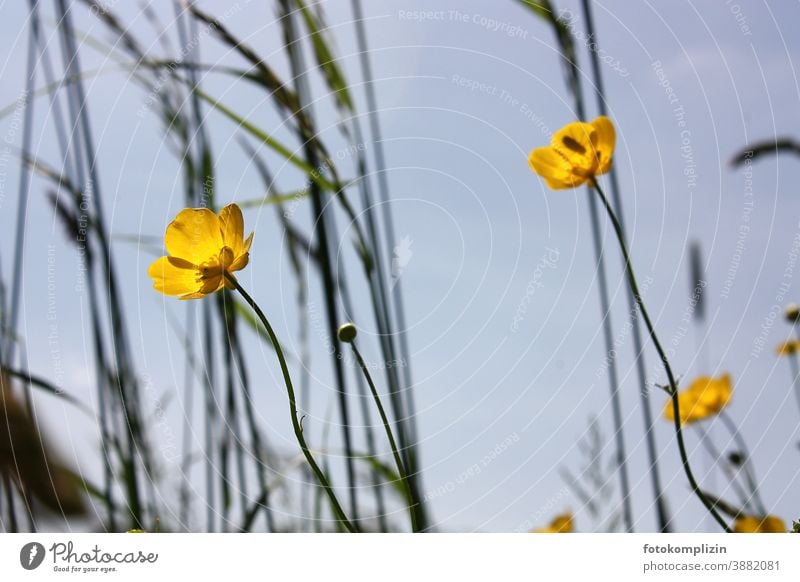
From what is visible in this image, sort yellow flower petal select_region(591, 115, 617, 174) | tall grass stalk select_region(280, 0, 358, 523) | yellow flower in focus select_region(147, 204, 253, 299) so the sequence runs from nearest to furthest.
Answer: yellow flower in focus select_region(147, 204, 253, 299)
yellow flower petal select_region(591, 115, 617, 174)
tall grass stalk select_region(280, 0, 358, 523)

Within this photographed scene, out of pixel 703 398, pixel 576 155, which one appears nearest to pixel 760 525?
pixel 703 398

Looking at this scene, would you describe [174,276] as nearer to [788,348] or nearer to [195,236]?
[195,236]

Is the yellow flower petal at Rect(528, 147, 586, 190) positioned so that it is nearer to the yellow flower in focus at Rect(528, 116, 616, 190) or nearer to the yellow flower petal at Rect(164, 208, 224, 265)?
the yellow flower in focus at Rect(528, 116, 616, 190)

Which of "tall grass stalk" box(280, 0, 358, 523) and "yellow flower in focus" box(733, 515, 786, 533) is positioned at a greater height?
"tall grass stalk" box(280, 0, 358, 523)

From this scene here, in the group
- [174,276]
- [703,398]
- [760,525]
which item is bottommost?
[760,525]
